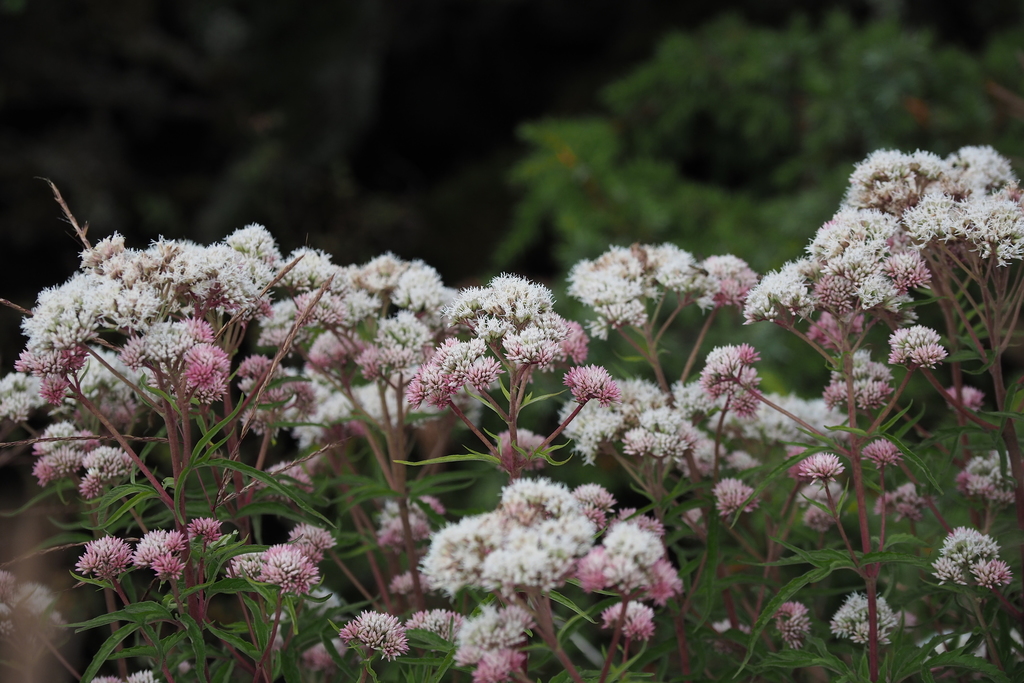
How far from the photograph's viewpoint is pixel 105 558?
1.18 m

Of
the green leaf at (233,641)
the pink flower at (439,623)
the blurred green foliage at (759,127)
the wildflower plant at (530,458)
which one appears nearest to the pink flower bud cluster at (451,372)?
the wildflower plant at (530,458)

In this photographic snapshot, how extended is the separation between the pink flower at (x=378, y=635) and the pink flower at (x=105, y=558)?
34 cm

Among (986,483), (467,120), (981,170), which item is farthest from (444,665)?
(467,120)

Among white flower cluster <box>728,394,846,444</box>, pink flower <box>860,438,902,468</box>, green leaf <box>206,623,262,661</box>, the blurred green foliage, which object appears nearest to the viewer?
green leaf <box>206,623,262,661</box>

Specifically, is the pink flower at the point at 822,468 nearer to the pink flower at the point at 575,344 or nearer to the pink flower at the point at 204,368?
the pink flower at the point at 575,344

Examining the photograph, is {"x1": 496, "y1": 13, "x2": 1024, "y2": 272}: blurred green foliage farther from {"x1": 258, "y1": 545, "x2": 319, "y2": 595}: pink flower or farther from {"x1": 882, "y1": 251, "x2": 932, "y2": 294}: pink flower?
{"x1": 258, "y1": 545, "x2": 319, "y2": 595}: pink flower

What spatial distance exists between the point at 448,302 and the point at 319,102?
2.80 m

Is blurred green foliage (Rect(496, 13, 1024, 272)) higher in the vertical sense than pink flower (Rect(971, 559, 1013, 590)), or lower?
higher

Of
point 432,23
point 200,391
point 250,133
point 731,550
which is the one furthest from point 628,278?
point 432,23

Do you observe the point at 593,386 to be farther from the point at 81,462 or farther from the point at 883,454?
the point at 81,462

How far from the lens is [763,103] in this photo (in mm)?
3492

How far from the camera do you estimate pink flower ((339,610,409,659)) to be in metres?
1.15

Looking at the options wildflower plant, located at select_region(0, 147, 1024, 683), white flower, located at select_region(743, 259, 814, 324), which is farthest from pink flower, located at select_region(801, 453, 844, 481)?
white flower, located at select_region(743, 259, 814, 324)

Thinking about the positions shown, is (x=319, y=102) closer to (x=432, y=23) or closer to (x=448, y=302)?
(x=432, y=23)
